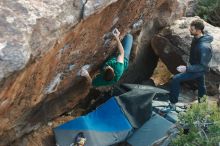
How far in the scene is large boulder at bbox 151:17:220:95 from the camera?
12461 millimetres

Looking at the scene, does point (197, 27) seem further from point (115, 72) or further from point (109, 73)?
point (109, 73)

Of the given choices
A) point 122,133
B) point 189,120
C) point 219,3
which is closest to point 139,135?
point 122,133

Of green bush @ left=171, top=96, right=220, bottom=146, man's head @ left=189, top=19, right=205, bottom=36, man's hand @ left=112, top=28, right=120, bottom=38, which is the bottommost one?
green bush @ left=171, top=96, right=220, bottom=146

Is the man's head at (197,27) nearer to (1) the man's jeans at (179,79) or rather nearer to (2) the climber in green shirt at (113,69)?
(1) the man's jeans at (179,79)

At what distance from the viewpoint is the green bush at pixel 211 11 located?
17359 millimetres

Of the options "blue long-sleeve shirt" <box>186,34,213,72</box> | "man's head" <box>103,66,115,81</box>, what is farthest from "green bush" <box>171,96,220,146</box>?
"blue long-sleeve shirt" <box>186,34,213,72</box>

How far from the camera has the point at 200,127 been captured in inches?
305

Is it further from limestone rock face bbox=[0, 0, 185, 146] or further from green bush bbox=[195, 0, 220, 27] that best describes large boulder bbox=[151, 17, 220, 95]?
green bush bbox=[195, 0, 220, 27]

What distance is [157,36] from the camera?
13.3 meters

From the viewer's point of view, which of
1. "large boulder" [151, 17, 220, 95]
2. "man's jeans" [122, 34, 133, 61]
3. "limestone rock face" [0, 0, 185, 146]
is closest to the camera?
"limestone rock face" [0, 0, 185, 146]

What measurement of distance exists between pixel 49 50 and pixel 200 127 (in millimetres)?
2765

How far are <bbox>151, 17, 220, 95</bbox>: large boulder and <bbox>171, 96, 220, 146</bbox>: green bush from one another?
14.9 ft

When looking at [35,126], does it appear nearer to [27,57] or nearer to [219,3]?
[27,57]

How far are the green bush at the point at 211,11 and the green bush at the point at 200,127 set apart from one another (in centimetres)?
989
